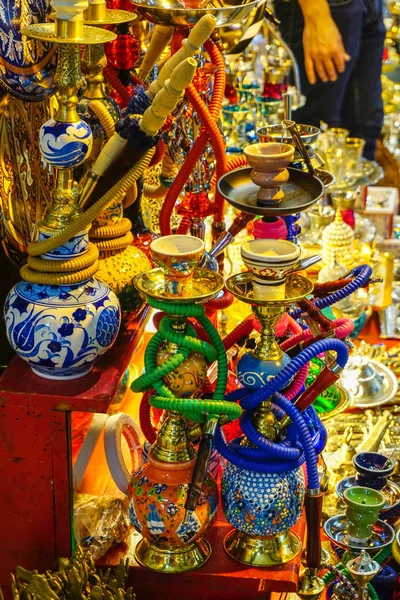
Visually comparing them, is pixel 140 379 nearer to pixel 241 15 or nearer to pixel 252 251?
pixel 252 251

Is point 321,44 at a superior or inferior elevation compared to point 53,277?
inferior

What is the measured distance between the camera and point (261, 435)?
1.39 m

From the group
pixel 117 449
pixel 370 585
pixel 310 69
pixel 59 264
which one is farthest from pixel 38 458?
pixel 310 69

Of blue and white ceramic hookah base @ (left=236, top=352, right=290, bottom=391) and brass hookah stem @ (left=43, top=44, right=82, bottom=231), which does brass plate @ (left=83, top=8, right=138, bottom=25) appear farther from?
blue and white ceramic hookah base @ (left=236, top=352, right=290, bottom=391)

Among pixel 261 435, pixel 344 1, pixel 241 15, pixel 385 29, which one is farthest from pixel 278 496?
pixel 385 29

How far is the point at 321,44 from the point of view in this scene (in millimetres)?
3818

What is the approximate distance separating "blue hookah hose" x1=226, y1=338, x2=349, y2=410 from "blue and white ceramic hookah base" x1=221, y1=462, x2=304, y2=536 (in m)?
0.10

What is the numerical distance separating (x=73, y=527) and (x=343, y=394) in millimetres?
522

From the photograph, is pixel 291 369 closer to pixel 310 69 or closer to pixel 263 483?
pixel 263 483

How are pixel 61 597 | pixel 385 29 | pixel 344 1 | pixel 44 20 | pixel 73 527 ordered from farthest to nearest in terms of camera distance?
pixel 385 29, pixel 344 1, pixel 44 20, pixel 73 527, pixel 61 597

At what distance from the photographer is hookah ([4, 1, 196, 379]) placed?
1315 millimetres

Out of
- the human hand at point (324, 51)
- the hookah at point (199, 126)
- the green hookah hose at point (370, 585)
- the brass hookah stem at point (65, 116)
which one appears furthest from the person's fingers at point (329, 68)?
the brass hookah stem at point (65, 116)

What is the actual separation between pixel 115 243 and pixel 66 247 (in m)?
0.23

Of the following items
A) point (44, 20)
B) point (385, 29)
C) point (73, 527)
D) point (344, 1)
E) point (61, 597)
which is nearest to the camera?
point (61, 597)
